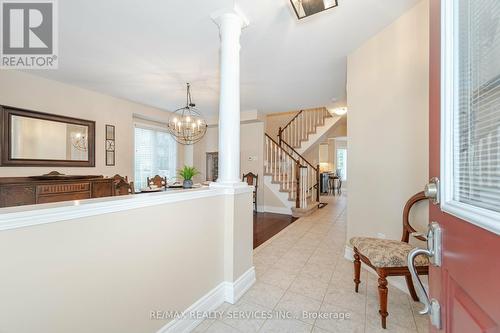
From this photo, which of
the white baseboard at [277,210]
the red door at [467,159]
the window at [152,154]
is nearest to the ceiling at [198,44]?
the window at [152,154]

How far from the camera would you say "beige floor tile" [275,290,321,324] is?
172 centimetres

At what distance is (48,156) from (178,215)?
3.61m

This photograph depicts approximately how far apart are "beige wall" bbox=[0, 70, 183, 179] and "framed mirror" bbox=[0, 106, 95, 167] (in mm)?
101

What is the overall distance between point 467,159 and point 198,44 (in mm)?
2791

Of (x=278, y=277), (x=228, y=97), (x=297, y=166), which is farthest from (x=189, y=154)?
(x=278, y=277)

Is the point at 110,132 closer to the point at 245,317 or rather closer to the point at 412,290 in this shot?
the point at 245,317

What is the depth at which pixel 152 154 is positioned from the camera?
581 cm

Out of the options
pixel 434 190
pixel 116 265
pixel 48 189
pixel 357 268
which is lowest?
pixel 357 268

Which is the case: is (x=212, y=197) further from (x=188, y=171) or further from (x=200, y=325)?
(x=188, y=171)

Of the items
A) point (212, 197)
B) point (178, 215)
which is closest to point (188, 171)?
point (212, 197)

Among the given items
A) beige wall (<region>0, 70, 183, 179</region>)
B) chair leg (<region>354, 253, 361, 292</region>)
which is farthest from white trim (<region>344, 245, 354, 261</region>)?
beige wall (<region>0, 70, 183, 179</region>)

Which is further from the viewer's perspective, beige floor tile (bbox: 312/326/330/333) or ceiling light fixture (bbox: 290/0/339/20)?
ceiling light fixture (bbox: 290/0/339/20)

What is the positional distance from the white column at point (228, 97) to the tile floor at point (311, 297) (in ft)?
3.51

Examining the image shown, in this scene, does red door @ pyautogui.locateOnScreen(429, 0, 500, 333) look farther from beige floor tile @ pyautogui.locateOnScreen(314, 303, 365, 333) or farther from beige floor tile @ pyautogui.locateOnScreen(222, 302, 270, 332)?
beige floor tile @ pyautogui.locateOnScreen(222, 302, 270, 332)
